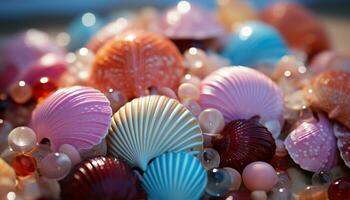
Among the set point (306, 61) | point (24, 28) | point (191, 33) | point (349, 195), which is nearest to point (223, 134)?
point (349, 195)

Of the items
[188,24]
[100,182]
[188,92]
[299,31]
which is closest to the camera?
[100,182]

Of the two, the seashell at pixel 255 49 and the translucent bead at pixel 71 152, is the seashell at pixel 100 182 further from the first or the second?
the seashell at pixel 255 49

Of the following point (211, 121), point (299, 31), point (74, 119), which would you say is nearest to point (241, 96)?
point (211, 121)

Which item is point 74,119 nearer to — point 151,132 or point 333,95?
point 151,132

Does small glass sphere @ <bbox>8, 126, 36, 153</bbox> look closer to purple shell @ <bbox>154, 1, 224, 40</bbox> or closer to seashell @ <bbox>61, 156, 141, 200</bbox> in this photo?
seashell @ <bbox>61, 156, 141, 200</bbox>

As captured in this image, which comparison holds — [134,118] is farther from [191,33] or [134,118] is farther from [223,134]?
[191,33]

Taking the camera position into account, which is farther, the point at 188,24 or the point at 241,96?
the point at 188,24
